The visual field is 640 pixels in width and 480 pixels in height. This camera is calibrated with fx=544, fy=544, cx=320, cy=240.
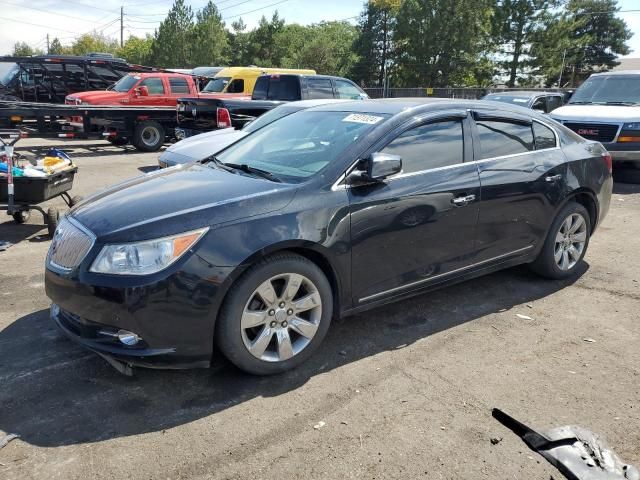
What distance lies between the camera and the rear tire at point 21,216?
686cm

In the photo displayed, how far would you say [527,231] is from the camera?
4.59m

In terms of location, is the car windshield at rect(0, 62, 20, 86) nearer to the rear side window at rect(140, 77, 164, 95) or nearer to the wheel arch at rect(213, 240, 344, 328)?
the rear side window at rect(140, 77, 164, 95)

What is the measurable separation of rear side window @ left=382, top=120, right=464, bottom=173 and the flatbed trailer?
37.3 ft

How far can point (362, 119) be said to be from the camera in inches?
158

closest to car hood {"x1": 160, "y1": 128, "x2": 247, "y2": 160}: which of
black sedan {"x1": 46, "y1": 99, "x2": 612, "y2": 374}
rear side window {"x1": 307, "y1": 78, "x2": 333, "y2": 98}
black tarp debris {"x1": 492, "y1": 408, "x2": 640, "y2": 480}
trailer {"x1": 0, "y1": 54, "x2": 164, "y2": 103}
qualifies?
black sedan {"x1": 46, "y1": 99, "x2": 612, "y2": 374}

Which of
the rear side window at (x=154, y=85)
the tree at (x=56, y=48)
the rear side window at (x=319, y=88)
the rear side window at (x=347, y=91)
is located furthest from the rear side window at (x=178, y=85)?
the tree at (x=56, y=48)

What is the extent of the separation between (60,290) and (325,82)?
10.9m

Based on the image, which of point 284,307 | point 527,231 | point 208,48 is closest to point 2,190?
point 284,307

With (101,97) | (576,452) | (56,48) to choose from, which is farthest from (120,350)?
(56,48)

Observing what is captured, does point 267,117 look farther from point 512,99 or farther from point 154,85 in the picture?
point 154,85

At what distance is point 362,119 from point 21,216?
5067 mm

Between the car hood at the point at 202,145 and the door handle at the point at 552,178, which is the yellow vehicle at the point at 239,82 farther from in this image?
the door handle at the point at 552,178

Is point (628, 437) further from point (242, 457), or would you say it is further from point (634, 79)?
point (634, 79)

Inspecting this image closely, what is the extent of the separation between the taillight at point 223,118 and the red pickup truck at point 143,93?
471 cm
